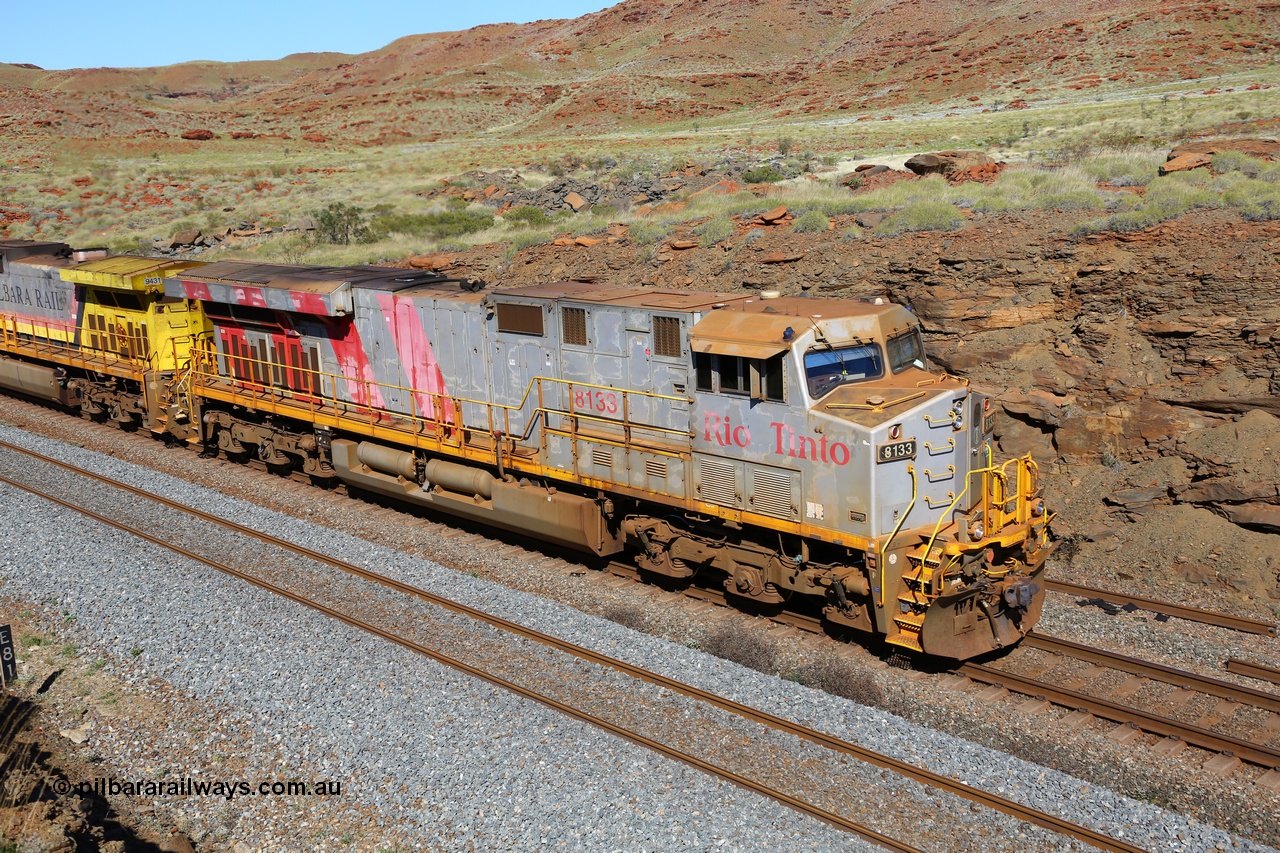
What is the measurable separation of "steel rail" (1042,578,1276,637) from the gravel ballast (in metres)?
3.61

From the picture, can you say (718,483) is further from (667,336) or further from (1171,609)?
(1171,609)

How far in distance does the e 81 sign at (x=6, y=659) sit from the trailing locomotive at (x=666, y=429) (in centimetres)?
580

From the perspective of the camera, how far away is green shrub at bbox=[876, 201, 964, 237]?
17453 millimetres

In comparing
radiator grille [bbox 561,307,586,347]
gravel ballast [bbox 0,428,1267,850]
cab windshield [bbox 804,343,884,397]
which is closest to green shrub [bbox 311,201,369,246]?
gravel ballast [bbox 0,428,1267,850]

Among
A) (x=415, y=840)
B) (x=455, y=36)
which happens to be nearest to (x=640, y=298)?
(x=415, y=840)

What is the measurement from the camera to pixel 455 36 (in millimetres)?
145125

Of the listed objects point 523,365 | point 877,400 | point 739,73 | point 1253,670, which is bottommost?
point 1253,670

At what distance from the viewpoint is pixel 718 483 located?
11.1 meters

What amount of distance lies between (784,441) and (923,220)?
29.7 feet

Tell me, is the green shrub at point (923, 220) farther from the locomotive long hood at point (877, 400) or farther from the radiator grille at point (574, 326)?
the locomotive long hood at point (877, 400)

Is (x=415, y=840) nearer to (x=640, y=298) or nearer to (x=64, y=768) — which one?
(x=64, y=768)

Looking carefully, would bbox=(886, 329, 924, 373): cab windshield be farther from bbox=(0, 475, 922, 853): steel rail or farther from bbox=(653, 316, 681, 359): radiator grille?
bbox=(0, 475, 922, 853): steel rail

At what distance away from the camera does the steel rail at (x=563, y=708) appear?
7441mm

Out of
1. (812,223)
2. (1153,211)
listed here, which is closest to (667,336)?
(1153,211)
